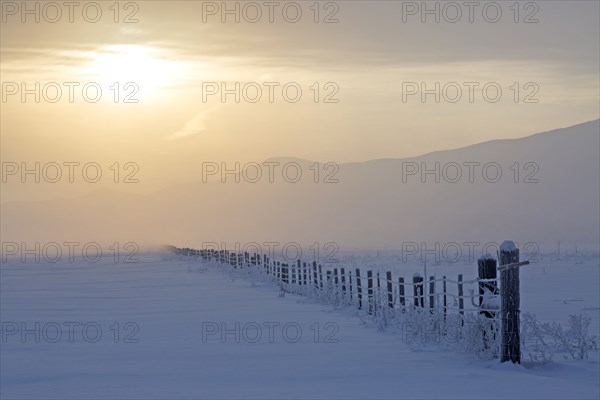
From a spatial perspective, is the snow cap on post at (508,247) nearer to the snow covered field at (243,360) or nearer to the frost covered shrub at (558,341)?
the frost covered shrub at (558,341)

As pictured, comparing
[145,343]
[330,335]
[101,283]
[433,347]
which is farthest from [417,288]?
[101,283]

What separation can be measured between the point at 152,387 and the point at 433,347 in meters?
4.92

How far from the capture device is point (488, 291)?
1278 centimetres

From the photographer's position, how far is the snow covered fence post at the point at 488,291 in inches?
499

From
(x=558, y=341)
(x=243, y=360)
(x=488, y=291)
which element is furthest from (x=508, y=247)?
(x=243, y=360)

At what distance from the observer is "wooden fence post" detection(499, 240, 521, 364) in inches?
480

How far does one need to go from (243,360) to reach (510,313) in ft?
11.8

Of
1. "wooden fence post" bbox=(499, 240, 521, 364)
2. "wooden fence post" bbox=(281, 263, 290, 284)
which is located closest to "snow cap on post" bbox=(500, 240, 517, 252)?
"wooden fence post" bbox=(499, 240, 521, 364)

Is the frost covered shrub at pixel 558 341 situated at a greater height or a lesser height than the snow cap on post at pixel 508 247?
lesser

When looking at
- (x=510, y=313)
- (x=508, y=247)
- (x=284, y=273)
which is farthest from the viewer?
(x=284, y=273)

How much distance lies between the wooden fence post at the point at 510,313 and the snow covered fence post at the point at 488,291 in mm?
309

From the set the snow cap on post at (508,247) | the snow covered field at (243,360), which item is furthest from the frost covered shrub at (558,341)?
the snow cap on post at (508,247)

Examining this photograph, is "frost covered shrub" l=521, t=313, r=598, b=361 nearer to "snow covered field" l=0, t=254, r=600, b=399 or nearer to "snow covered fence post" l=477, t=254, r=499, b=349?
"snow covered field" l=0, t=254, r=600, b=399

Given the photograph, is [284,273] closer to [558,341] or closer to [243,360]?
[558,341]
